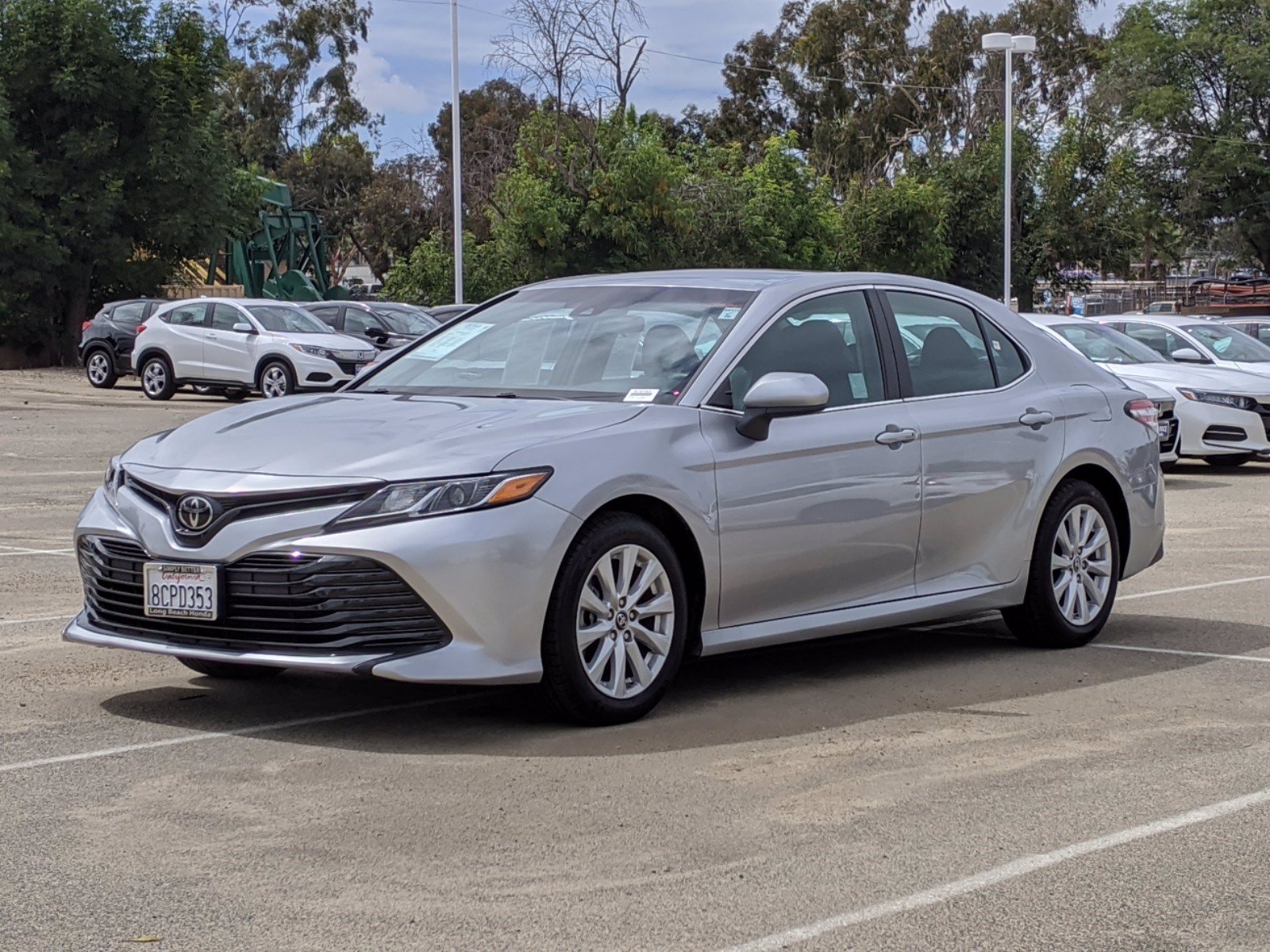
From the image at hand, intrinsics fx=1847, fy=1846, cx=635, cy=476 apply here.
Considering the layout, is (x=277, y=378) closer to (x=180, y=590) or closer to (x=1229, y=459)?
(x=1229, y=459)

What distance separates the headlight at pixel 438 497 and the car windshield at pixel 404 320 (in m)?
25.9

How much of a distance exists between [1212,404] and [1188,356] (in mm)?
555

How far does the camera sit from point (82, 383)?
3475 centimetres

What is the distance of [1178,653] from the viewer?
8.13 m

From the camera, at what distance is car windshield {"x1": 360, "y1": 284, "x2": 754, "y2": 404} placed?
6.99 m

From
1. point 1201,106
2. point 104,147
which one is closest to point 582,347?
point 104,147

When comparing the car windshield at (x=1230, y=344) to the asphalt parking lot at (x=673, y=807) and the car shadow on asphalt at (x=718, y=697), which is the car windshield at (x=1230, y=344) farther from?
the asphalt parking lot at (x=673, y=807)

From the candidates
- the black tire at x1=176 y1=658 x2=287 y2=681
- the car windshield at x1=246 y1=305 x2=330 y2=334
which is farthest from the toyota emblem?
the car windshield at x1=246 y1=305 x2=330 y2=334

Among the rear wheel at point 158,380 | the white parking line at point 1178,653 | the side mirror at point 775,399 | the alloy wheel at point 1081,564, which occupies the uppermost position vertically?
the side mirror at point 775,399

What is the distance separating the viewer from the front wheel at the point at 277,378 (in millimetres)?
28578

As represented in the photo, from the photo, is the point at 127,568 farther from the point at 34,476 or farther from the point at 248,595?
the point at 34,476

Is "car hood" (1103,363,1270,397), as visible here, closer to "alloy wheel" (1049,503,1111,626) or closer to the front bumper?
"alloy wheel" (1049,503,1111,626)

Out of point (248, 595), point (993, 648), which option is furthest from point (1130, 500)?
point (248, 595)

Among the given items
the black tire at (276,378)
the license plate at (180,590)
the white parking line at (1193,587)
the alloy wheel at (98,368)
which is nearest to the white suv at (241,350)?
the black tire at (276,378)
